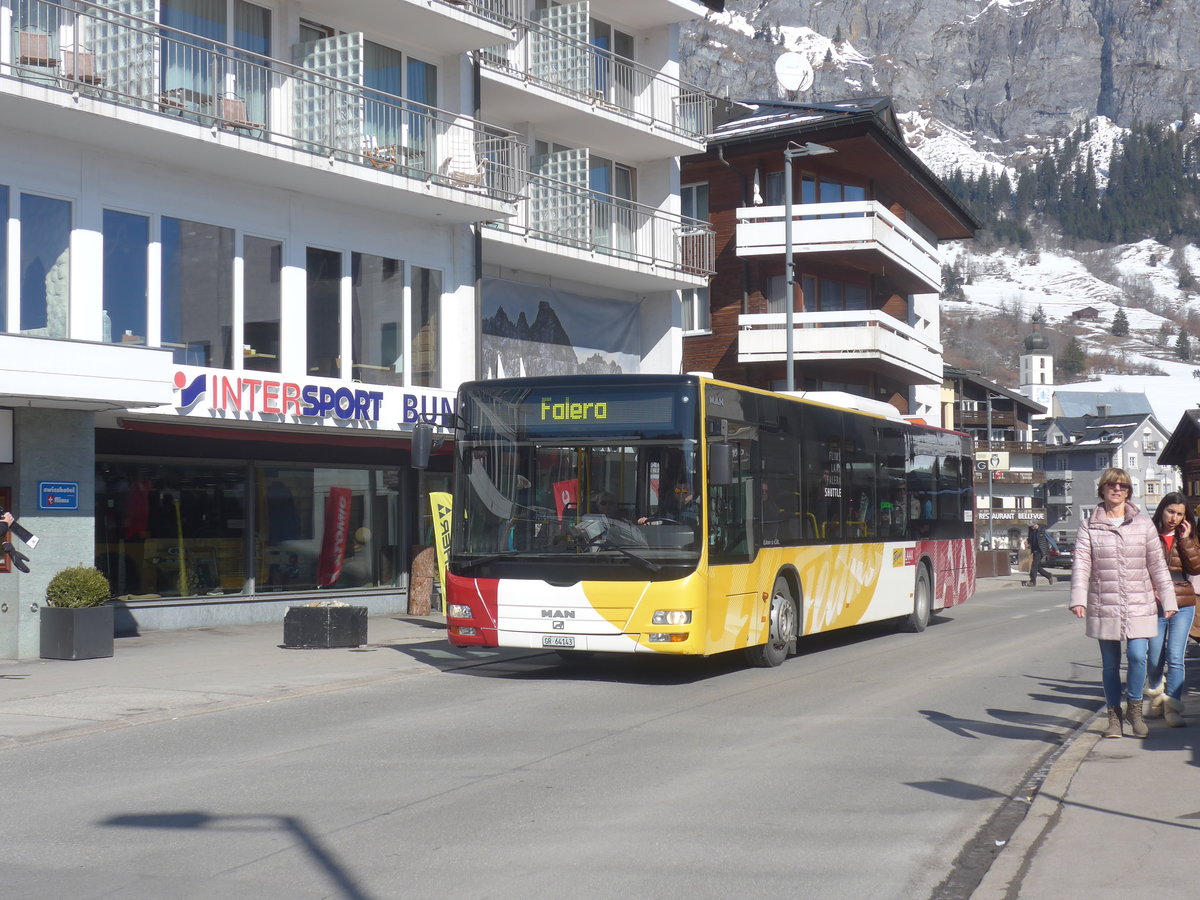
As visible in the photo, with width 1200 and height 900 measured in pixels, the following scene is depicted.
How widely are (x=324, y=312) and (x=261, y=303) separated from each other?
51.3 inches

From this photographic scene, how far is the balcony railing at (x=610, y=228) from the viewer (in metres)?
26.7

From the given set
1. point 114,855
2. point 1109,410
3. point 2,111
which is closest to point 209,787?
point 114,855

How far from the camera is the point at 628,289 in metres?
30.1

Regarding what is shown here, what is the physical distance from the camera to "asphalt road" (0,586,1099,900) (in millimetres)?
6441

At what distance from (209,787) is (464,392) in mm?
6467

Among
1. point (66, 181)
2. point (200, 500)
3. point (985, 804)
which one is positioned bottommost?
point (985, 804)

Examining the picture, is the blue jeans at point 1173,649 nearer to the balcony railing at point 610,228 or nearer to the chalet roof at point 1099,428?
the balcony railing at point 610,228

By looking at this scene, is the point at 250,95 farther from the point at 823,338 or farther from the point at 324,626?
the point at 823,338

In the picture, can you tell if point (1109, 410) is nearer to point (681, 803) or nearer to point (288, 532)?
point (288, 532)

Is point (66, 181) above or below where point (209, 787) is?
above

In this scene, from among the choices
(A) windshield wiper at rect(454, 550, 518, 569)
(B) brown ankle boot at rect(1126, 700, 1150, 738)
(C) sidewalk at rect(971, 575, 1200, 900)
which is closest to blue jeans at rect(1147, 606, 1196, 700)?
(B) brown ankle boot at rect(1126, 700, 1150, 738)

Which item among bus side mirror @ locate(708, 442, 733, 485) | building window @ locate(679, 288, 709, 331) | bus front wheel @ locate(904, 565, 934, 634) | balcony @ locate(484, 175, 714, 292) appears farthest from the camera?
building window @ locate(679, 288, 709, 331)

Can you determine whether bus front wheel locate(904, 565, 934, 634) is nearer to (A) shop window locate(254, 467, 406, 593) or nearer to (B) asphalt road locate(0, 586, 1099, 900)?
(B) asphalt road locate(0, 586, 1099, 900)

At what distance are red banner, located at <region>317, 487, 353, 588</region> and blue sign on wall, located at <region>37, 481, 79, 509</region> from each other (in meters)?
6.54
